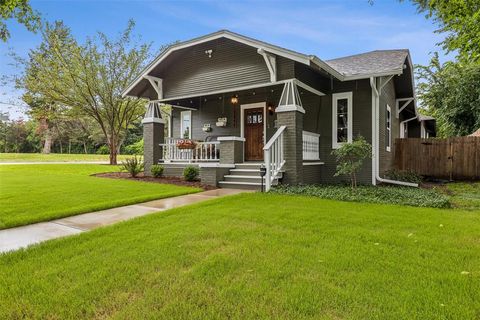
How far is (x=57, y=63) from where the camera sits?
55.7 feet

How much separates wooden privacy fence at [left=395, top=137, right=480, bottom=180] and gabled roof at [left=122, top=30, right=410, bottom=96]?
4373 mm

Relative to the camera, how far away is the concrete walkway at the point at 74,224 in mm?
3826

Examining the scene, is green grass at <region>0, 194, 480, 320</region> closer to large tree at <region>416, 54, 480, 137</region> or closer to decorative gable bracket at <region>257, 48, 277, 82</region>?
decorative gable bracket at <region>257, 48, 277, 82</region>

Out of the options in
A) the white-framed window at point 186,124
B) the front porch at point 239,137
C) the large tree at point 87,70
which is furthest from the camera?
the large tree at point 87,70

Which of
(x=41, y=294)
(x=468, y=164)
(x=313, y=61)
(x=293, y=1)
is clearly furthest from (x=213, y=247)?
(x=468, y=164)

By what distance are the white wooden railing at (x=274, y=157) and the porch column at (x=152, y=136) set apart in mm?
5027

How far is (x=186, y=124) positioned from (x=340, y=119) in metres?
6.32

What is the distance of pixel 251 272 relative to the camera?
2795mm

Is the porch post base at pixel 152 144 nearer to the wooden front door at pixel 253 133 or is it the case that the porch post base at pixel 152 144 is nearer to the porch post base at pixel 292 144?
the wooden front door at pixel 253 133

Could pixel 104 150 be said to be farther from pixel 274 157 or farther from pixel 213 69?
pixel 274 157

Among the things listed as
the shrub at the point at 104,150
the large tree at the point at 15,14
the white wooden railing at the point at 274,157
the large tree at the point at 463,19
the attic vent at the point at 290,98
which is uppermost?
the large tree at the point at 463,19

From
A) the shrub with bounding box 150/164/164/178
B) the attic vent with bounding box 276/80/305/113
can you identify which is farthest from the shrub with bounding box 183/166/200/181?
the attic vent with bounding box 276/80/305/113

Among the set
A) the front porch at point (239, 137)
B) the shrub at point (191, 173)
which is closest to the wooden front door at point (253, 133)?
the front porch at point (239, 137)

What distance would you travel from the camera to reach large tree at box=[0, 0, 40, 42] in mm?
5533
